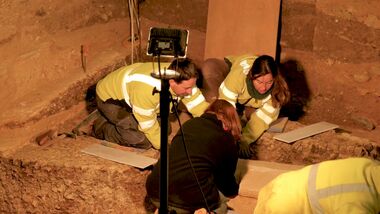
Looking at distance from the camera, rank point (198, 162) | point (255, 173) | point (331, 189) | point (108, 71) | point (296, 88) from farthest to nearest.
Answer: point (296, 88) < point (108, 71) < point (255, 173) < point (198, 162) < point (331, 189)

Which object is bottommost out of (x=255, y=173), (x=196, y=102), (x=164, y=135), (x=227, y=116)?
(x=255, y=173)

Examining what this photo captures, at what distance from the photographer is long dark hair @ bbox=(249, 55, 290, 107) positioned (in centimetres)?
387

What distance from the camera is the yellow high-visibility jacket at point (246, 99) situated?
4.15m

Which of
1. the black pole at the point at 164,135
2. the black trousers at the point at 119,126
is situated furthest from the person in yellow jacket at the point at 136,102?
the black pole at the point at 164,135

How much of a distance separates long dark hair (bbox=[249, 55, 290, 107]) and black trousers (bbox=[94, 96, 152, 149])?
0.92 meters

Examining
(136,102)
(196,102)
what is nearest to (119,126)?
(136,102)

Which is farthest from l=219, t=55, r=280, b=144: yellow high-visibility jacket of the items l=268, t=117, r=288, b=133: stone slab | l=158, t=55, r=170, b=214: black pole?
l=158, t=55, r=170, b=214: black pole

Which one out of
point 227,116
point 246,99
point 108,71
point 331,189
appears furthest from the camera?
point 108,71

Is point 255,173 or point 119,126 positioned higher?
point 119,126

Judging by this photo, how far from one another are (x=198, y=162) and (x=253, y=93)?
1.22 m

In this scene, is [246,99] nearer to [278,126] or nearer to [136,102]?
[278,126]

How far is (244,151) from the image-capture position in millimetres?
4285

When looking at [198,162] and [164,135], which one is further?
[198,162]

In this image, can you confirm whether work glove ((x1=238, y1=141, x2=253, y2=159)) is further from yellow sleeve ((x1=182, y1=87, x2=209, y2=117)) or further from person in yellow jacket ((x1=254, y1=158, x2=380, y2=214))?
person in yellow jacket ((x1=254, y1=158, x2=380, y2=214))
